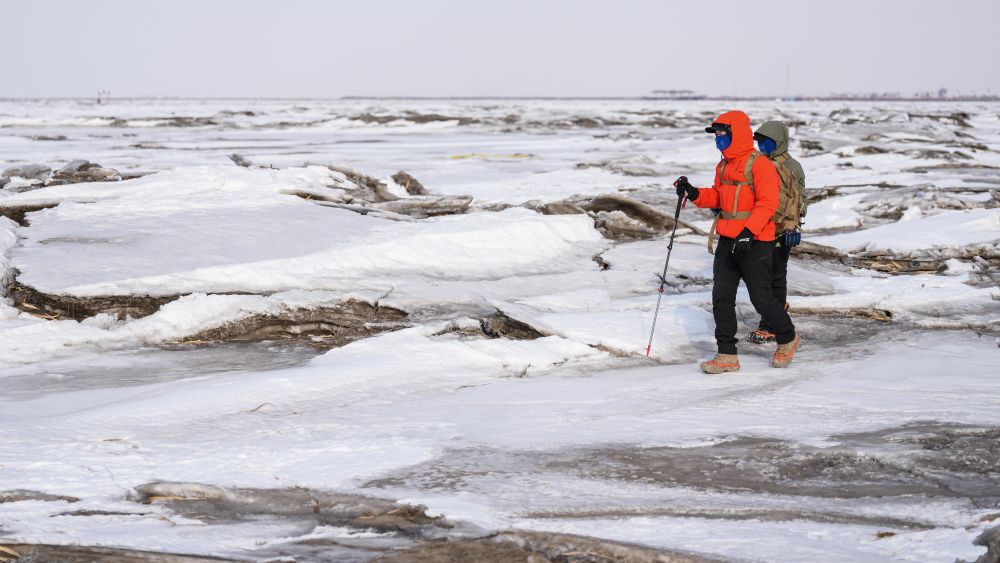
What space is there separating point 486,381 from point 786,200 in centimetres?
270

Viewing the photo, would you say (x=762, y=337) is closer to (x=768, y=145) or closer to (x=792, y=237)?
(x=792, y=237)

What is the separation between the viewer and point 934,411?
515 centimetres

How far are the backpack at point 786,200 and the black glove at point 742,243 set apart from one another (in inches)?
33.1

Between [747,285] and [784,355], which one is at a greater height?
[747,285]

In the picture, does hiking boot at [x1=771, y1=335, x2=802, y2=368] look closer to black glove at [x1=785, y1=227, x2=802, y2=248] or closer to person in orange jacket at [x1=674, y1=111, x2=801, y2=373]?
person in orange jacket at [x1=674, y1=111, x2=801, y2=373]

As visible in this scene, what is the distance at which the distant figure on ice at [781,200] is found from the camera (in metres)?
6.75

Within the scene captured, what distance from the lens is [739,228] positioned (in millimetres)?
6012

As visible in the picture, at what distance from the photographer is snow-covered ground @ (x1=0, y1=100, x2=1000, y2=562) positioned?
12.3 ft

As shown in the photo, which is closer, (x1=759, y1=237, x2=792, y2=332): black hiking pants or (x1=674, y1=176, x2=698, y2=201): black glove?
(x1=674, y1=176, x2=698, y2=201): black glove

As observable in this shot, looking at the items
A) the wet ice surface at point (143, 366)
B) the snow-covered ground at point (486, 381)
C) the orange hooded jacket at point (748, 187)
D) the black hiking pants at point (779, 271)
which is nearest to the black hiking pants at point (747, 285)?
the orange hooded jacket at point (748, 187)

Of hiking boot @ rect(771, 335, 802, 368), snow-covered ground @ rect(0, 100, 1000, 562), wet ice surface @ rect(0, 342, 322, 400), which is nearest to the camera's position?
snow-covered ground @ rect(0, 100, 1000, 562)

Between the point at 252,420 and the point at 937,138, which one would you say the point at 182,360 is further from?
→ the point at 937,138

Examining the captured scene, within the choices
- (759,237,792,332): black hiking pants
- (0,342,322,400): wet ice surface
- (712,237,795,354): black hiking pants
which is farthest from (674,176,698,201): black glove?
(0,342,322,400): wet ice surface

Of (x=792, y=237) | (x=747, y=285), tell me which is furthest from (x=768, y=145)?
(x=747, y=285)
